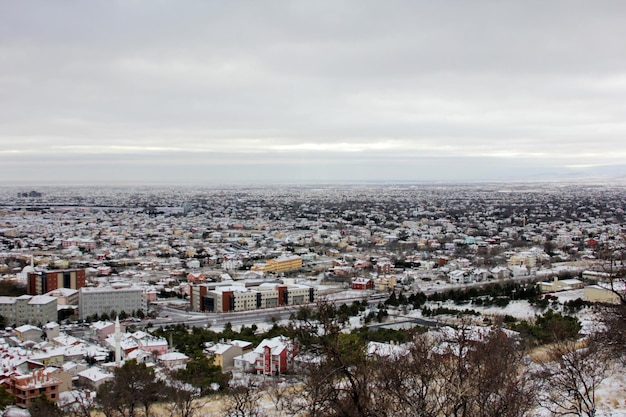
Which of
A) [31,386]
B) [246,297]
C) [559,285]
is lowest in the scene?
[246,297]

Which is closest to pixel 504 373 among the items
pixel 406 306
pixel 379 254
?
pixel 406 306

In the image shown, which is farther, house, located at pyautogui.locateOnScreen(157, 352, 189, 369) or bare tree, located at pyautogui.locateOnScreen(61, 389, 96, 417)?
house, located at pyautogui.locateOnScreen(157, 352, 189, 369)

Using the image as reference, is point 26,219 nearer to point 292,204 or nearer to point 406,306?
point 292,204

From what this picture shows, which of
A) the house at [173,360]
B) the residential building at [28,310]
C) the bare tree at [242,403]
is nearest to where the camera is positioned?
the bare tree at [242,403]

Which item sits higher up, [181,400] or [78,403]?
[181,400]

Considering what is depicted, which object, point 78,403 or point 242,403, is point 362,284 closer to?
point 78,403

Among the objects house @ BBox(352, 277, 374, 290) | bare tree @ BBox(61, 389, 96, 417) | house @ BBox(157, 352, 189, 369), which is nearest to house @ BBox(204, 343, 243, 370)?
house @ BBox(157, 352, 189, 369)

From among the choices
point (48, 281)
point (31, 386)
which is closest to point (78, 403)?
point (31, 386)

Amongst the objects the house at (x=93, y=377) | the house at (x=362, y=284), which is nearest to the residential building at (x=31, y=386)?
the house at (x=93, y=377)

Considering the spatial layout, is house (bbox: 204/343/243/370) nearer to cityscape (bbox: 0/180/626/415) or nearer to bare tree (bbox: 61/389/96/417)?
cityscape (bbox: 0/180/626/415)

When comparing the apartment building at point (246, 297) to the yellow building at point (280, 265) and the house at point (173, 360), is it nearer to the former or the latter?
the yellow building at point (280, 265)

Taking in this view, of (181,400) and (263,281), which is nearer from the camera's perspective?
(181,400)
